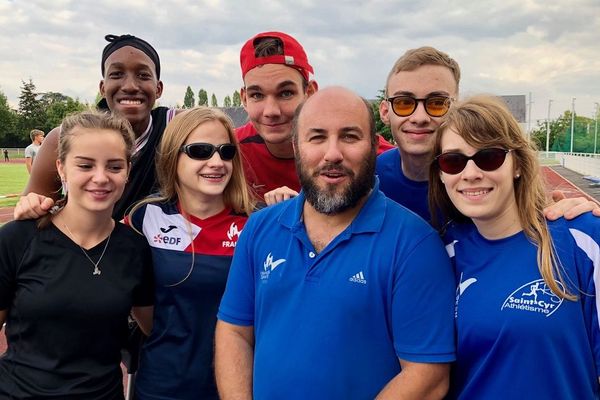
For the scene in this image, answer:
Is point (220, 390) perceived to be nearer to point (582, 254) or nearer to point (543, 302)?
point (543, 302)

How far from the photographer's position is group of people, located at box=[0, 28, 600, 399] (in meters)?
2.04

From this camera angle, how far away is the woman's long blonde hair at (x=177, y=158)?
10.0 feet

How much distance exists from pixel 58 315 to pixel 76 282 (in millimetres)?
180

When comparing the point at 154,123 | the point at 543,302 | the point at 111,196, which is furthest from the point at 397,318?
the point at 154,123

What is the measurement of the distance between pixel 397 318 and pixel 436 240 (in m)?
0.38

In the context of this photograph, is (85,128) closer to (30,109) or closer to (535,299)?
(535,299)

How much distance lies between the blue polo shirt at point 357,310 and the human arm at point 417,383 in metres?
0.04

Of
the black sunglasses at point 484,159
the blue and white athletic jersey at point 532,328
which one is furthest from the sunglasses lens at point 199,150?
the blue and white athletic jersey at point 532,328

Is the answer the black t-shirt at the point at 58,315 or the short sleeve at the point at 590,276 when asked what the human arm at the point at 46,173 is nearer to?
the black t-shirt at the point at 58,315

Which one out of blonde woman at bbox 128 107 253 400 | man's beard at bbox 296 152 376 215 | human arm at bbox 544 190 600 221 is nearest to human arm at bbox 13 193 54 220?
blonde woman at bbox 128 107 253 400

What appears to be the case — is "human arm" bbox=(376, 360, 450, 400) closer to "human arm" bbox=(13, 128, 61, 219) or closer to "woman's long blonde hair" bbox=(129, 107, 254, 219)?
"woman's long blonde hair" bbox=(129, 107, 254, 219)

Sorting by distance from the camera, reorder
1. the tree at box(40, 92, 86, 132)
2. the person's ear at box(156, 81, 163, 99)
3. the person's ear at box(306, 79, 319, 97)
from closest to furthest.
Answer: the person's ear at box(306, 79, 319, 97) → the person's ear at box(156, 81, 163, 99) → the tree at box(40, 92, 86, 132)

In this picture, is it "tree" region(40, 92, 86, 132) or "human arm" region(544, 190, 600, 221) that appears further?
"tree" region(40, 92, 86, 132)

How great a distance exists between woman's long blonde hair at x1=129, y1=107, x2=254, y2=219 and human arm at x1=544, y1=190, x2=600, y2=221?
167 cm
